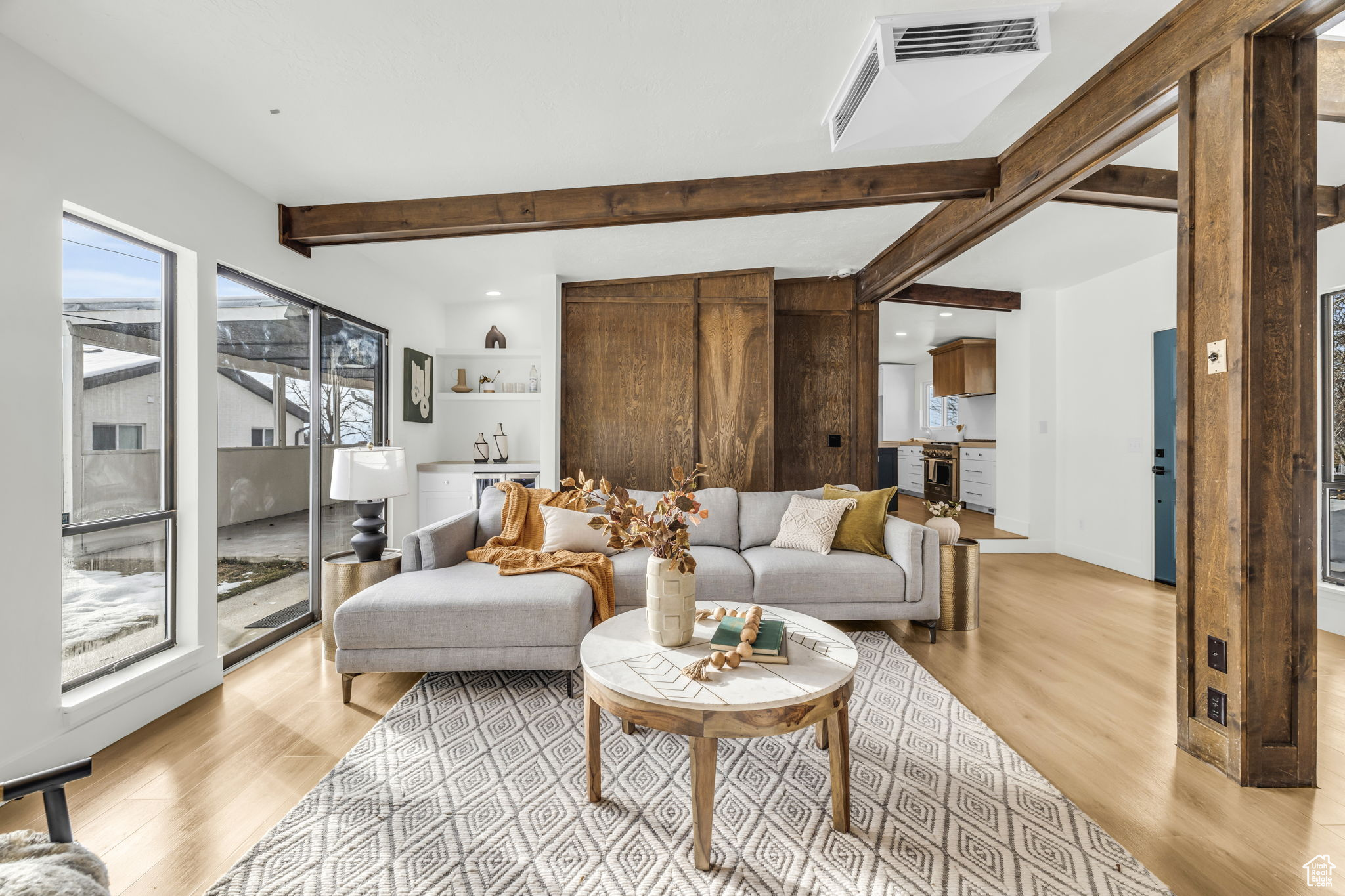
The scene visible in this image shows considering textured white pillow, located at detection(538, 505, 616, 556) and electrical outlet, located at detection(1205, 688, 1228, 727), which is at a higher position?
textured white pillow, located at detection(538, 505, 616, 556)

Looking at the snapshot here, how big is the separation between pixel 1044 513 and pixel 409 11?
6.04 meters

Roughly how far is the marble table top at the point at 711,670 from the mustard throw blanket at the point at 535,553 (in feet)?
2.53

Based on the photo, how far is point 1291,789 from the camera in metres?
1.82

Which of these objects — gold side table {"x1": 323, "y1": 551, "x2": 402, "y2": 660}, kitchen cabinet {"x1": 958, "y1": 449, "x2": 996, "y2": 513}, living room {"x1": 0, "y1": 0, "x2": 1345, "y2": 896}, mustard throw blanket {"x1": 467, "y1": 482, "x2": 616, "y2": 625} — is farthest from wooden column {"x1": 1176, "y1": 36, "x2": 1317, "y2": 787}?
kitchen cabinet {"x1": 958, "y1": 449, "x2": 996, "y2": 513}

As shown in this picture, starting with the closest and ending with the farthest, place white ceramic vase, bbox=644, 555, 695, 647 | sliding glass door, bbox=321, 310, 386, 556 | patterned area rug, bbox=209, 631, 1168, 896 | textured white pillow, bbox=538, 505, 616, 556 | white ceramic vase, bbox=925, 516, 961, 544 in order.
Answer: patterned area rug, bbox=209, 631, 1168, 896 < white ceramic vase, bbox=644, 555, 695, 647 < textured white pillow, bbox=538, 505, 616, 556 < white ceramic vase, bbox=925, 516, 961, 544 < sliding glass door, bbox=321, 310, 386, 556

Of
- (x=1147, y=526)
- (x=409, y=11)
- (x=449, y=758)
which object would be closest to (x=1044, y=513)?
(x=1147, y=526)

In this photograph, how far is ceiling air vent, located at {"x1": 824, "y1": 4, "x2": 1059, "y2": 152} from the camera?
1.91 meters

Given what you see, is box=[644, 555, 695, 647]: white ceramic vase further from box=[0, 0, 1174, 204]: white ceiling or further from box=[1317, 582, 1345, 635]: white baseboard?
box=[1317, 582, 1345, 635]: white baseboard

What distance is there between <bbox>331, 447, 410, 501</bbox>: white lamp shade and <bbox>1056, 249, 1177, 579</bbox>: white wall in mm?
5328

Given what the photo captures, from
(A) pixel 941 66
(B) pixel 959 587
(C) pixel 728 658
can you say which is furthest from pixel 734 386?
(C) pixel 728 658

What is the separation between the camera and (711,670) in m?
1.70

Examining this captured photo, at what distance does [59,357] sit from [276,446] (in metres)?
1.29

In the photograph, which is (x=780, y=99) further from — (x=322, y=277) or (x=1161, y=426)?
(x=1161, y=426)

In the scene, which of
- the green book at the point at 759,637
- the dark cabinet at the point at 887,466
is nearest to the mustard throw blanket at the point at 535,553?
the green book at the point at 759,637
